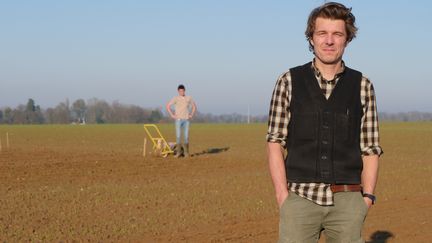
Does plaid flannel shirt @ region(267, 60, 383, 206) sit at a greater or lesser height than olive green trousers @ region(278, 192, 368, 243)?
greater

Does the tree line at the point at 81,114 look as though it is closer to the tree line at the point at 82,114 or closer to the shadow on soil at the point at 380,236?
the tree line at the point at 82,114

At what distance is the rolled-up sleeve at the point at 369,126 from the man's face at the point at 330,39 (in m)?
0.22

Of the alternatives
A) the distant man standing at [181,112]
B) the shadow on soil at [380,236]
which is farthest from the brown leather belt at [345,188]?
the distant man standing at [181,112]

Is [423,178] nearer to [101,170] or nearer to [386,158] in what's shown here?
[386,158]

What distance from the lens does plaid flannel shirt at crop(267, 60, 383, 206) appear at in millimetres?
3074

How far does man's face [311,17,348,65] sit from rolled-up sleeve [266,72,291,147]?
231 millimetres

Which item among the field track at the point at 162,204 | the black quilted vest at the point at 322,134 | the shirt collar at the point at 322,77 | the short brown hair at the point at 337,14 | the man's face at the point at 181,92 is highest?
the man's face at the point at 181,92

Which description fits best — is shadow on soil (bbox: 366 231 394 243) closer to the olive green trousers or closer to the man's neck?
the olive green trousers

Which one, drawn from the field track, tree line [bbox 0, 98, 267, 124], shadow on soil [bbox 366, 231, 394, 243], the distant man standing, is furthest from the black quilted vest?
tree line [bbox 0, 98, 267, 124]

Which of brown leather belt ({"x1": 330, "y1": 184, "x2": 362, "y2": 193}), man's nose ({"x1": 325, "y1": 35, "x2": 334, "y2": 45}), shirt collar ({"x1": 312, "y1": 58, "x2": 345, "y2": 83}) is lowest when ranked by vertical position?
brown leather belt ({"x1": 330, "y1": 184, "x2": 362, "y2": 193})

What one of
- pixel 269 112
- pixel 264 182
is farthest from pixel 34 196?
pixel 269 112

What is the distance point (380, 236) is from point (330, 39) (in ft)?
14.6

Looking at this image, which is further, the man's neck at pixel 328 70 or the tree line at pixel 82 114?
the tree line at pixel 82 114

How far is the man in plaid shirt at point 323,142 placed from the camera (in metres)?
3.08
